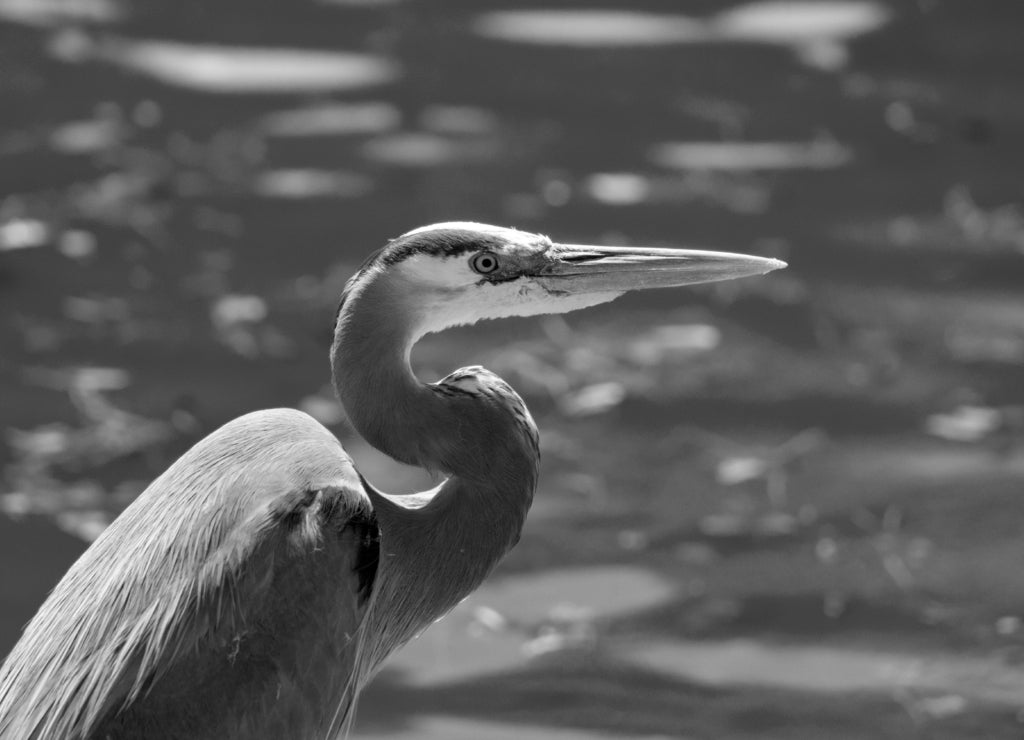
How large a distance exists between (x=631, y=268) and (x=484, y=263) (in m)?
0.39

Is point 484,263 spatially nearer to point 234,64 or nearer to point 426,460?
point 426,460

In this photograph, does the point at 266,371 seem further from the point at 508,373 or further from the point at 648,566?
the point at 648,566

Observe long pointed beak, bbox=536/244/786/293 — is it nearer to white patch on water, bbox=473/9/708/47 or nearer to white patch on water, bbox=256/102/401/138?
white patch on water, bbox=256/102/401/138

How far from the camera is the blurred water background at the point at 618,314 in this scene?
19.0 feet

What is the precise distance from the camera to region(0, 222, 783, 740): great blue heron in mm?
3803

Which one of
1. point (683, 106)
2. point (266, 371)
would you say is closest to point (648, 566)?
point (266, 371)

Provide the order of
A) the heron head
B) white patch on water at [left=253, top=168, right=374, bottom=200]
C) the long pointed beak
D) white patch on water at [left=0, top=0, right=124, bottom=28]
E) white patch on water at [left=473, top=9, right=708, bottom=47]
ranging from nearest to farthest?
the heron head → the long pointed beak → white patch on water at [left=253, top=168, right=374, bottom=200] → white patch on water at [left=473, top=9, right=708, bottom=47] → white patch on water at [left=0, top=0, right=124, bottom=28]

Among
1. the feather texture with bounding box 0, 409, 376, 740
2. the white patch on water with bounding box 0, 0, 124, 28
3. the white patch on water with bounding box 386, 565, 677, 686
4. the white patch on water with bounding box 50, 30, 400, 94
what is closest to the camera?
the feather texture with bounding box 0, 409, 376, 740

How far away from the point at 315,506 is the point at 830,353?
3.65m

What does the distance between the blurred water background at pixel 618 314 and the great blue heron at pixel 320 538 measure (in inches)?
52.6

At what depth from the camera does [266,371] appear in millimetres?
7055

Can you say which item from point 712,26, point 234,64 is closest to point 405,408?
point 234,64

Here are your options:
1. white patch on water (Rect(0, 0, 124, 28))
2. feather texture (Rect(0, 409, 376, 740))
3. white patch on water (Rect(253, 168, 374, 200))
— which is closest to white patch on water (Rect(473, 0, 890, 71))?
white patch on water (Rect(253, 168, 374, 200))

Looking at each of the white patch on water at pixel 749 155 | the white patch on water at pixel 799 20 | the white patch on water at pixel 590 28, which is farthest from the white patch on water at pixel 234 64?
the white patch on water at pixel 799 20
